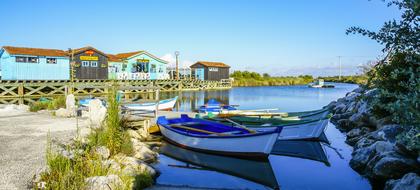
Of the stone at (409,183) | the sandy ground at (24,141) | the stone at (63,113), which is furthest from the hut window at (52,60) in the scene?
the stone at (409,183)

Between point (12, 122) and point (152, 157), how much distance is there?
6.03 meters

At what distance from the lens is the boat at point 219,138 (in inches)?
394

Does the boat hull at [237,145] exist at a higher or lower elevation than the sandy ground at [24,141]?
lower

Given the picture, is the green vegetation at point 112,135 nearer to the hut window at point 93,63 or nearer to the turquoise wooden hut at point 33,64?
the turquoise wooden hut at point 33,64

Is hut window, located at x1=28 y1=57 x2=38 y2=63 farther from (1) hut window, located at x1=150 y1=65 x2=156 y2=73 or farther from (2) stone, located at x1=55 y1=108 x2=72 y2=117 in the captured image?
(2) stone, located at x1=55 y1=108 x2=72 y2=117

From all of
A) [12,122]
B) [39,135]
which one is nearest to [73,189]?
[39,135]

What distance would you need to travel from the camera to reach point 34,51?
33.3 metres

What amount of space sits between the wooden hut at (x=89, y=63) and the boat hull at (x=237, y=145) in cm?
2819

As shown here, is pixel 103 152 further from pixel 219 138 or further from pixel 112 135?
pixel 219 138

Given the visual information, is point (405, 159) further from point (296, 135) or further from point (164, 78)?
point (164, 78)

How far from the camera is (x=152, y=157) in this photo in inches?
387

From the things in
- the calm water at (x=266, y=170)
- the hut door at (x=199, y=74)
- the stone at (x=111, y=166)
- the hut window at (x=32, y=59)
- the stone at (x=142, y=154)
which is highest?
the hut window at (x=32, y=59)

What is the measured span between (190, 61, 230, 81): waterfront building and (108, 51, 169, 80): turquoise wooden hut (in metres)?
11.7

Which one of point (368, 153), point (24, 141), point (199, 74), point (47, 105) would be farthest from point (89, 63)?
point (368, 153)
